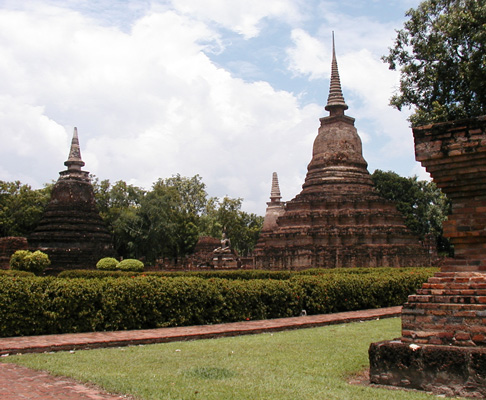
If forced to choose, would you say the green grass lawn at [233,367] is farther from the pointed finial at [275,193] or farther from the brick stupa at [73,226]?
the pointed finial at [275,193]

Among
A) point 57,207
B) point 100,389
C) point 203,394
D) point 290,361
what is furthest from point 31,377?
point 57,207

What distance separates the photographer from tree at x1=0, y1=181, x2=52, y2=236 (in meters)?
46.7

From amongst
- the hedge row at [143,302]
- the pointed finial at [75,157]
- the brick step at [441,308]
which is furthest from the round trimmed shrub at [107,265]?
the brick step at [441,308]

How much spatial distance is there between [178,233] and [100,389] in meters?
46.9

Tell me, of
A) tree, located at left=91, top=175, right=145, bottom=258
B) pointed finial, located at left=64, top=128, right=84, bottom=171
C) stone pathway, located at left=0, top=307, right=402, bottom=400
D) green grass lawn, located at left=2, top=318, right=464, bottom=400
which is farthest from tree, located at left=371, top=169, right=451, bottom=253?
green grass lawn, located at left=2, top=318, right=464, bottom=400

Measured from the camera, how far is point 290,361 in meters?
6.42

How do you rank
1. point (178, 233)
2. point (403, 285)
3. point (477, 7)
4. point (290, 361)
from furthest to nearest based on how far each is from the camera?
1. point (178, 233)
2. point (477, 7)
3. point (403, 285)
4. point (290, 361)

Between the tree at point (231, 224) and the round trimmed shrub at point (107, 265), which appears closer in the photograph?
the round trimmed shrub at point (107, 265)

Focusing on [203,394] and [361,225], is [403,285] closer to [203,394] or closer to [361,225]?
[203,394]

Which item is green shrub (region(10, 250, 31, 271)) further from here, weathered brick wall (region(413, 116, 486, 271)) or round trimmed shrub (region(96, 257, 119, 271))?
weathered brick wall (region(413, 116, 486, 271))

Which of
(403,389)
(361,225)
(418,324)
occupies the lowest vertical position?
(403,389)

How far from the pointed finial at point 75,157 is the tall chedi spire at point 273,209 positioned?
16.3m

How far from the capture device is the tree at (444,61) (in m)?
17.3

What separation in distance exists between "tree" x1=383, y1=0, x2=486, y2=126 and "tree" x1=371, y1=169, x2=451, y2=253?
2977 centimetres
